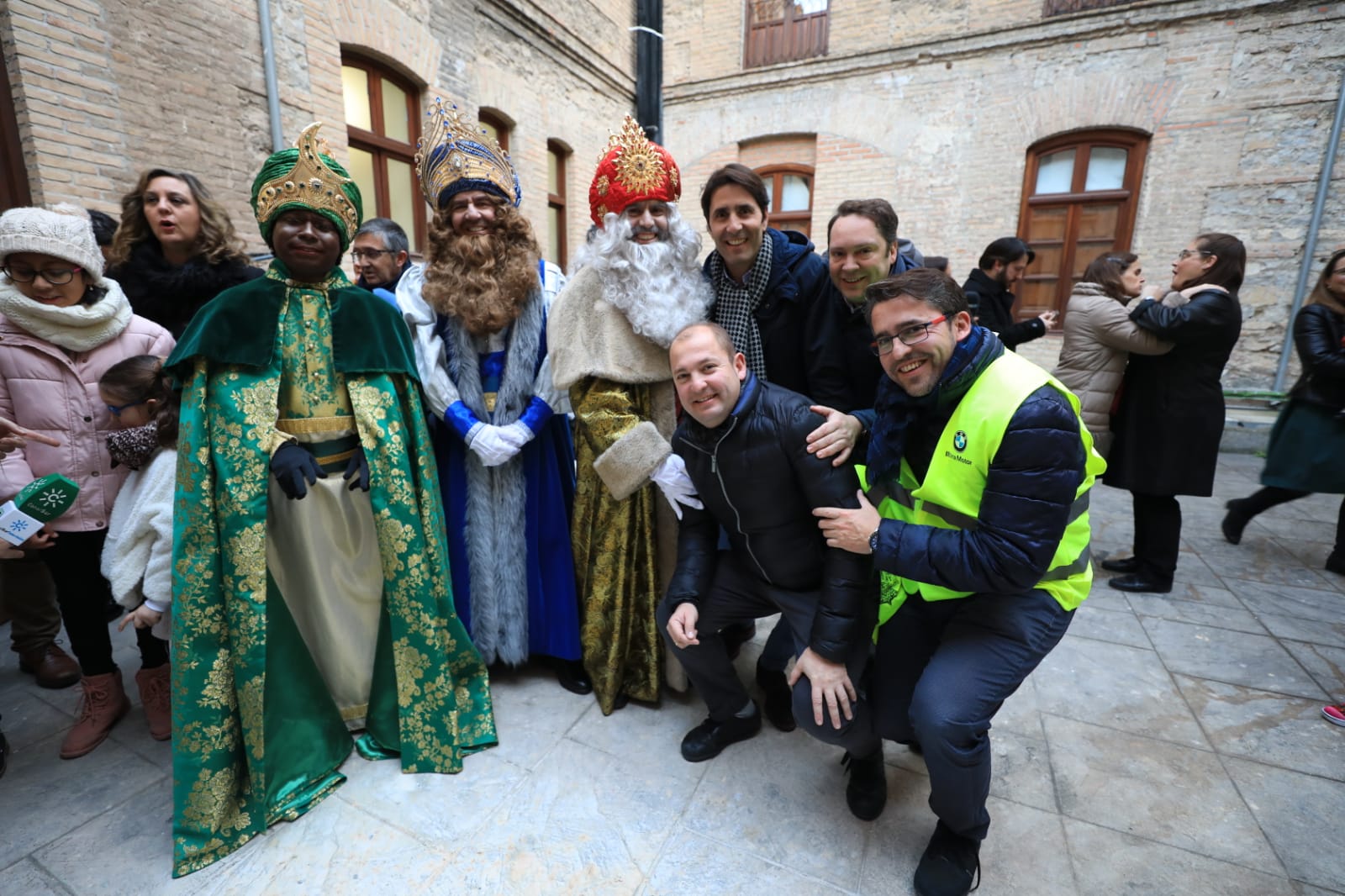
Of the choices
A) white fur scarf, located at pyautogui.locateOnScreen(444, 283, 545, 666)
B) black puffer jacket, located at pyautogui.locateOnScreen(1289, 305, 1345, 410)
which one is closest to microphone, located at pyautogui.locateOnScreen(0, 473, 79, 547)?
white fur scarf, located at pyautogui.locateOnScreen(444, 283, 545, 666)

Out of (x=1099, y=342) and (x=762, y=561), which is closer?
(x=762, y=561)

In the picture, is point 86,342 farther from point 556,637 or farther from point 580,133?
point 580,133

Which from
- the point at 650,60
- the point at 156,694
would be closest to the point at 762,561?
the point at 156,694

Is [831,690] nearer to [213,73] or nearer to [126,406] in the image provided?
[126,406]

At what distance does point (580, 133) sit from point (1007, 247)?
22.8 feet

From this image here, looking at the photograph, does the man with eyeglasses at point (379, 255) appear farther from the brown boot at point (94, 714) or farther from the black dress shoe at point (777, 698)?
the black dress shoe at point (777, 698)

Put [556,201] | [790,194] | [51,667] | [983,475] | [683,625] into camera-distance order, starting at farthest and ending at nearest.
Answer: [790,194], [556,201], [51,667], [683,625], [983,475]

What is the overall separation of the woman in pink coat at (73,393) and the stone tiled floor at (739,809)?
344 mm

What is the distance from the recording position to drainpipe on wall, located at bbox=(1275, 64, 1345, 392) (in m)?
7.14

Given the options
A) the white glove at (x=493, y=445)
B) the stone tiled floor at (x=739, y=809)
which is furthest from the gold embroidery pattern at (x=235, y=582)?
the white glove at (x=493, y=445)

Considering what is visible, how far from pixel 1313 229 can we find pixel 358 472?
419 inches

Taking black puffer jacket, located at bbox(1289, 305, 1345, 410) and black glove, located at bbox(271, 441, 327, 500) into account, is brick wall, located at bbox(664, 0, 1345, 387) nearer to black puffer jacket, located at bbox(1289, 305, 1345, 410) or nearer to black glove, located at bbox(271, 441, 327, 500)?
black puffer jacket, located at bbox(1289, 305, 1345, 410)

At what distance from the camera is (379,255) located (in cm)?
346

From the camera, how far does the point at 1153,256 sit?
8.24 meters
